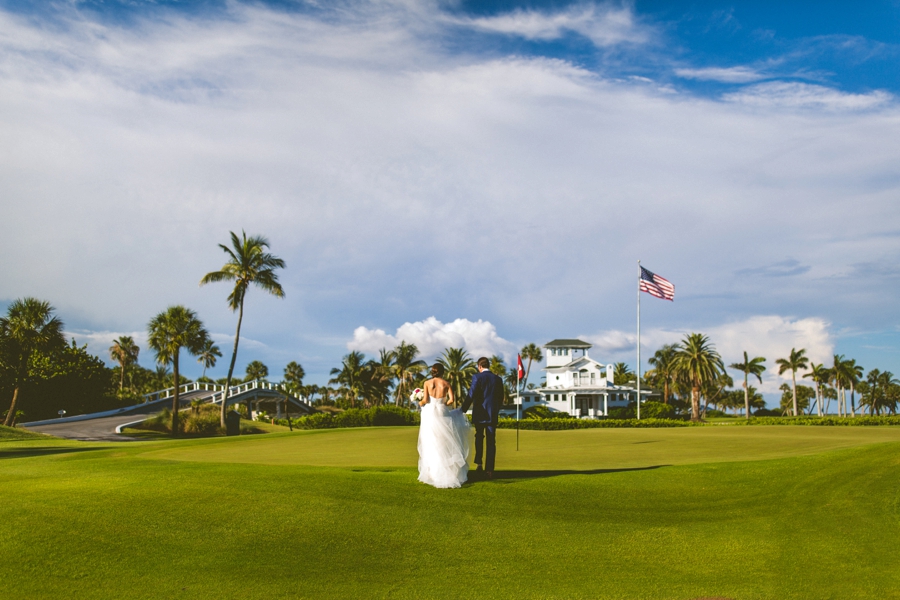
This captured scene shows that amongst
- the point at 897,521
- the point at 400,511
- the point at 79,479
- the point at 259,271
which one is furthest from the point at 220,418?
the point at 897,521

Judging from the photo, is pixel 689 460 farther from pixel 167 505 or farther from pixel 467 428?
pixel 167 505

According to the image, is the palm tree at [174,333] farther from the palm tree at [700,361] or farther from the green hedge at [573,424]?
the palm tree at [700,361]

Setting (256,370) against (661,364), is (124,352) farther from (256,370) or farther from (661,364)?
(661,364)

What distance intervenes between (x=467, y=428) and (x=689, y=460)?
8.89 metres

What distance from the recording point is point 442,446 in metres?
12.2

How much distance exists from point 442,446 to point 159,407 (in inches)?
2301

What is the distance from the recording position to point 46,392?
5894 centimetres

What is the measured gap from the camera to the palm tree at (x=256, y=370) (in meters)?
124

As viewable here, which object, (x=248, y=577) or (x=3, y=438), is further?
(x=3, y=438)

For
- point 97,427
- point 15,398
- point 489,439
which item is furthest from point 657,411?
point 489,439

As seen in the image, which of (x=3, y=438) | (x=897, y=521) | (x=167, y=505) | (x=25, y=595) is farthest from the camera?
(x=3, y=438)

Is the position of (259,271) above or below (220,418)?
above

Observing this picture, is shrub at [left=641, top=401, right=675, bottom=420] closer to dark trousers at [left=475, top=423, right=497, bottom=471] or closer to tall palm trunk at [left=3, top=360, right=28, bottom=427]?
tall palm trunk at [left=3, top=360, right=28, bottom=427]

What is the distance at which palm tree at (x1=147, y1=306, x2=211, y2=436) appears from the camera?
53.4 metres
